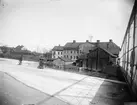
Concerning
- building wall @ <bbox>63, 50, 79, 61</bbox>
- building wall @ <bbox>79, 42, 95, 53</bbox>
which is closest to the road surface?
building wall @ <bbox>63, 50, 79, 61</bbox>

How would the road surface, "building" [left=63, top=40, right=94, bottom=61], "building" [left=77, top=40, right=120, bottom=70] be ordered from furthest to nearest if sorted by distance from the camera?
Answer: "building" [left=63, top=40, right=94, bottom=61], "building" [left=77, top=40, right=120, bottom=70], the road surface

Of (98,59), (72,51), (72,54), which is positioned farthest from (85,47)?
(98,59)

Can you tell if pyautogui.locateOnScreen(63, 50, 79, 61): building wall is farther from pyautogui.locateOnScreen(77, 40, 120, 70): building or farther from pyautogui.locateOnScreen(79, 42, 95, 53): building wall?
pyautogui.locateOnScreen(77, 40, 120, 70): building

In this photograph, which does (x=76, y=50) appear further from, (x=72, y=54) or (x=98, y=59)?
(x=98, y=59)

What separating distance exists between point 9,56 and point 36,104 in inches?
1827

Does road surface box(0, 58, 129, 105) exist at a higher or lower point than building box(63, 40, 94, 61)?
lower

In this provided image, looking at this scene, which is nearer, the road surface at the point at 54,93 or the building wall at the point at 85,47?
the road surface at the point at 54,93

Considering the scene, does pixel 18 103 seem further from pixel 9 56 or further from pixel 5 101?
pixel 9 56

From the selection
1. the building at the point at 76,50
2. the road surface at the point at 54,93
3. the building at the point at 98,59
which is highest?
the building at the point at 76,50

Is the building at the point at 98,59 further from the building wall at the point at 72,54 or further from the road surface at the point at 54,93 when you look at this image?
the building wall at the point at 72,54

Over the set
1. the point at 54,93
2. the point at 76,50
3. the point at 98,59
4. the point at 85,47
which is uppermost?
the point at 85,47

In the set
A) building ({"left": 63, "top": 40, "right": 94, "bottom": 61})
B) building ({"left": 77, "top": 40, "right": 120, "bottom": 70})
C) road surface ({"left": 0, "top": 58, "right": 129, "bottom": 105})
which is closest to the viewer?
road surface ({"left": 0, "top": 58, "right": 129, "bottom": 105})

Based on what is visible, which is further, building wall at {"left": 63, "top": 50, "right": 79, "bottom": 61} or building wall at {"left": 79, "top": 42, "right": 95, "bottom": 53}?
building wall at {"left": 79, "top": 42, "right": 95, "bottom": 53}

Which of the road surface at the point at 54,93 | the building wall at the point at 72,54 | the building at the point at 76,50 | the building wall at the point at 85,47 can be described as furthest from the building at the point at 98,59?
the building wall at the point at 85,47
